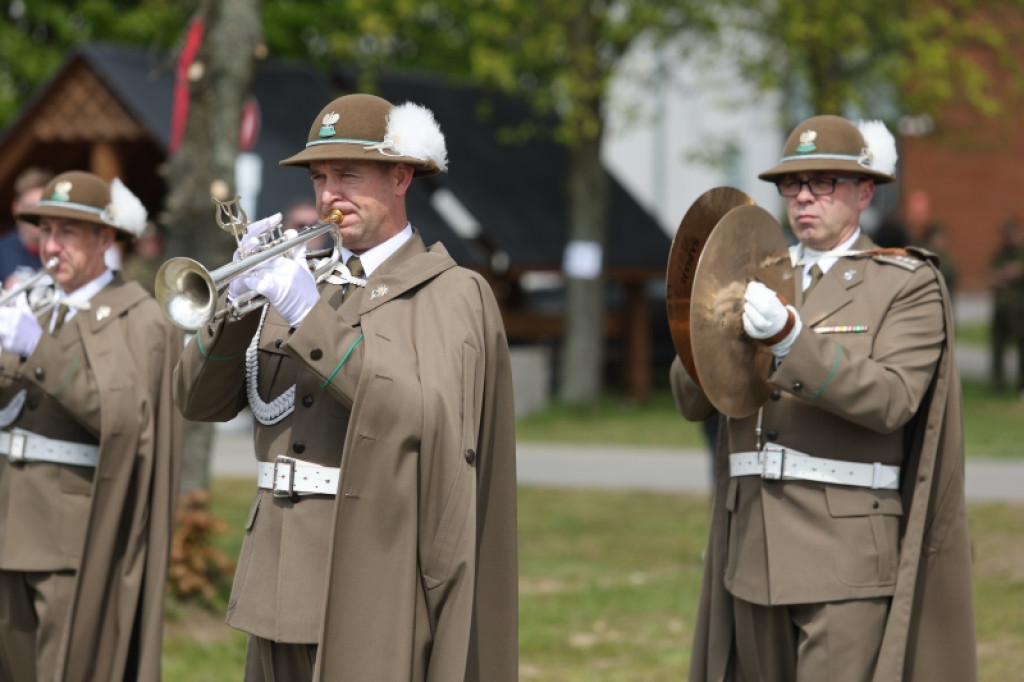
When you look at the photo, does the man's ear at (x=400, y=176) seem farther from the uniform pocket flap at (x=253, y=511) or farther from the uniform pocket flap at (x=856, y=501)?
the uniform pocket flap at (x=856, y=501)

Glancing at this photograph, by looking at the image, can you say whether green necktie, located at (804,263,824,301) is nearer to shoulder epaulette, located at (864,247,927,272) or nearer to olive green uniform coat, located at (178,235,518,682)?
shoulder epaulette, located at (864,247,927,272)

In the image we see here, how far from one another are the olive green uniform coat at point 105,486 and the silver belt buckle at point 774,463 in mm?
2158

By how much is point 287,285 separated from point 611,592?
5355 mm

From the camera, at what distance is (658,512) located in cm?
1130

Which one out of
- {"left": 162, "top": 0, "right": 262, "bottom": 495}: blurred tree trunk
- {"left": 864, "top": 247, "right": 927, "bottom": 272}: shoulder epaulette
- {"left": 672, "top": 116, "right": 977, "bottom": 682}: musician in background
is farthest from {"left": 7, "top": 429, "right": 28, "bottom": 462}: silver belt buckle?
{"left": 162, "top": 0, "right": 262, "bottom": 495}: blurred tree trunk

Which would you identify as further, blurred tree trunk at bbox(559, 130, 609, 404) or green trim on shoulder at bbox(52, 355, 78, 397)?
blurred tree trunk at bbox(559, 130, 609, 404)

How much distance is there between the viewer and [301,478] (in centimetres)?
408

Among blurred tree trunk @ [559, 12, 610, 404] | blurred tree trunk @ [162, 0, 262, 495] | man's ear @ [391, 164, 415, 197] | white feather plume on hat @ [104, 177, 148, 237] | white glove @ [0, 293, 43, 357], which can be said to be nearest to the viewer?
man's ear @ [391, 164, 415, 197]

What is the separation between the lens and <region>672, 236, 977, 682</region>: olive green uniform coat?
477 cm

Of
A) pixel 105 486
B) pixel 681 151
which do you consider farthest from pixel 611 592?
pixel 681 151

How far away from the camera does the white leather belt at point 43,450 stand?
17.8 feet

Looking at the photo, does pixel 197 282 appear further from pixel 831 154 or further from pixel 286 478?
pixel 831 154

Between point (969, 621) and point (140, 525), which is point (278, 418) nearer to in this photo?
point (140, 525)

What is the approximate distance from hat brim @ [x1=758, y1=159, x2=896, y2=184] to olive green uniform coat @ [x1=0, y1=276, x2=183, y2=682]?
229 centimetres
